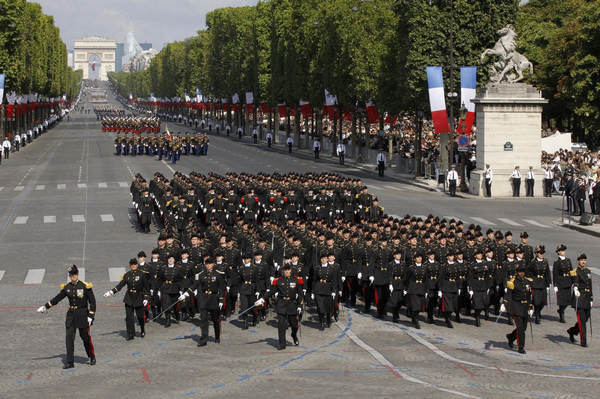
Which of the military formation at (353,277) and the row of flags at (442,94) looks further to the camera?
the row of flags at (442,94)

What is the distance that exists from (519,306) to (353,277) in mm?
5644

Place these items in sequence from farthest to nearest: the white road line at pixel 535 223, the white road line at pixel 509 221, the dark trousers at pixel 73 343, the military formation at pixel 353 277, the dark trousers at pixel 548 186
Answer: the dark trousers at pixel 548 186
the white road line at pixel 509 221
the white road line at pixel 535 223
the military formation at pixel 353 277
the dark trousers at pixel 73 343

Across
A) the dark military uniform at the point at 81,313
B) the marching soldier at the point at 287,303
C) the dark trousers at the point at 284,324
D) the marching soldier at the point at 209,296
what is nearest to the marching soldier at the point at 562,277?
the marching soldier at the point at 287,303

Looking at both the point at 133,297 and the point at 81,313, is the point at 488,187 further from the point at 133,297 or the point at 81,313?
the point at 81,313

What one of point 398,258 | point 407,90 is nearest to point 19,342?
point 398,258

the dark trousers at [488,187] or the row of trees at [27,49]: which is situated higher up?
the row of trees at [27,49]

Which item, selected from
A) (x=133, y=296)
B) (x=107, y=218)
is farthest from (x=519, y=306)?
(x=107, y=218)

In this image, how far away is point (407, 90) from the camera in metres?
65.2

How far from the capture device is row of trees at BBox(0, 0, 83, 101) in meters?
88.0

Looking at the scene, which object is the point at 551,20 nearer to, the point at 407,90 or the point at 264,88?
the point at 264,88

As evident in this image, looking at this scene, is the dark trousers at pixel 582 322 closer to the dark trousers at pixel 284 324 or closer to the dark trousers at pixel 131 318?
the dark trousers at pixel 284 324

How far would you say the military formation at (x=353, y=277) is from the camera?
20.7 m

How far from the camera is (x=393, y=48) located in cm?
7150

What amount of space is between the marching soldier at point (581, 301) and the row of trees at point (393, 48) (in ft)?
135
